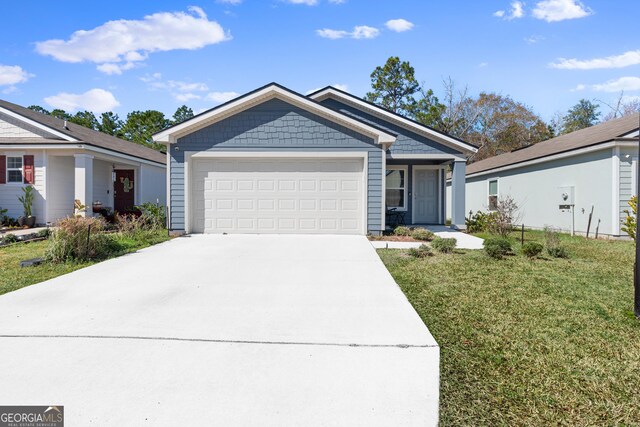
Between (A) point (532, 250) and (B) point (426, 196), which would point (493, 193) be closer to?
(B) point (426, 196)

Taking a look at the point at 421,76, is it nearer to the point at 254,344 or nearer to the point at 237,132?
the point at 237,132

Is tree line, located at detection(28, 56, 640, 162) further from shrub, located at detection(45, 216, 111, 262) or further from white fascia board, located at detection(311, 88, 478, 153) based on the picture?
shrub, located at detection(45, 216, 111, 262)

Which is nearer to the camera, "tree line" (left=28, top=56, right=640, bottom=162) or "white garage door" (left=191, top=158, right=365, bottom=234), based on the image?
"white garage door" (left=191, top=158, right=365, bottom=234)

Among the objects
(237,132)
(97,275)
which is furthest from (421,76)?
(97,275)

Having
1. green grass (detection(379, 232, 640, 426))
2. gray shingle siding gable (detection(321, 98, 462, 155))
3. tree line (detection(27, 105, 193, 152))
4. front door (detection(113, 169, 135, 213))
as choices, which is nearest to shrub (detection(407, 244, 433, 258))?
green grass (detection(379, 232, 640, 426))

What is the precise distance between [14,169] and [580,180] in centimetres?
2078

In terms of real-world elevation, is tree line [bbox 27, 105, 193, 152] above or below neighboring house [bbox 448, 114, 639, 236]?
above

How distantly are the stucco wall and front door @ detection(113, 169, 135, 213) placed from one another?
18.1 m

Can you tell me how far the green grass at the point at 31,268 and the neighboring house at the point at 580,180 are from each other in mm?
13934

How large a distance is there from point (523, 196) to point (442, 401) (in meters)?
16.4

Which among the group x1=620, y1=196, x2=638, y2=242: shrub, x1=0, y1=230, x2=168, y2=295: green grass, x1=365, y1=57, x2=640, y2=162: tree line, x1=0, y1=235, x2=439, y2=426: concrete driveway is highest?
x1=365, y1=57, x2=640, y2=162: tree line

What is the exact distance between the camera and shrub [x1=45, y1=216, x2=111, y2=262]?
23.2ft

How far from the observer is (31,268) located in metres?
6.62

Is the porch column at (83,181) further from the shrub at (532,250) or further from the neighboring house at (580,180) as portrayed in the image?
the neighboring house at (580,180)
